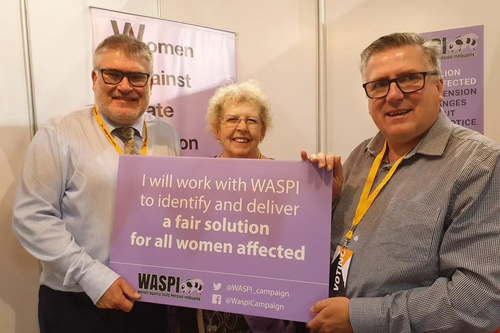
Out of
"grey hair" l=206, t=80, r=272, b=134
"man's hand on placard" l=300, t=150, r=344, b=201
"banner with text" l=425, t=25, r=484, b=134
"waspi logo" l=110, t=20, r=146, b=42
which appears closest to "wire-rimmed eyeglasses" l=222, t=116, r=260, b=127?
"grey hair" l=206, t=80, r=272, b=134

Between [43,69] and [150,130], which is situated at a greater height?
[43,69]

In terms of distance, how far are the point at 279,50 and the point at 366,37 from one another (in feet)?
2.57

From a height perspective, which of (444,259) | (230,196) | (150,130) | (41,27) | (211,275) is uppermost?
(41,27)

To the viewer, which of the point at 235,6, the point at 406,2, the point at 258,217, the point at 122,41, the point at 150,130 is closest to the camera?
the point at 258,217

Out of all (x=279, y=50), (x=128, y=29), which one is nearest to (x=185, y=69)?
(x=128, y=29)

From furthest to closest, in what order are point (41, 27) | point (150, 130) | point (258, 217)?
point (41, 27)
point (150, 130)
point (258, 217)

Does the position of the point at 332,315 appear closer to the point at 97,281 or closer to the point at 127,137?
the point at 97,281

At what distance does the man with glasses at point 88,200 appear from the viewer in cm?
157

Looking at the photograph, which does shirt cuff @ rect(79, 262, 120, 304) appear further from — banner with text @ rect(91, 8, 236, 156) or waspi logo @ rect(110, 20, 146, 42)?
waspi logo @ rect(110, 20, 146, 42)

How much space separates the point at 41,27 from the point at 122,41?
0.95 meters

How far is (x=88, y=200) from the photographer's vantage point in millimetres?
1688

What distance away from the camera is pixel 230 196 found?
1490 mm

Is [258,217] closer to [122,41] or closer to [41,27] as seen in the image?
[122,41]

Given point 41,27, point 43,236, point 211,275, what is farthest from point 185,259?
point 41,27
